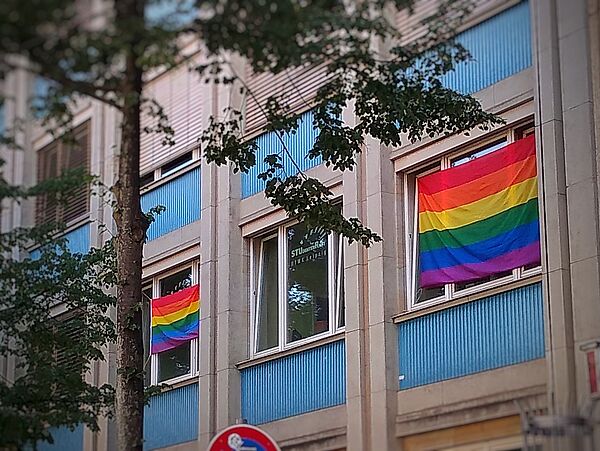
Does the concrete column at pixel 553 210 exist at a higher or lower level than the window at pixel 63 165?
lower

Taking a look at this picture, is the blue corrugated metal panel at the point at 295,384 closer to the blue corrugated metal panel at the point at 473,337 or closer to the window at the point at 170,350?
the blue corrugated metal panel at the point at 473,337

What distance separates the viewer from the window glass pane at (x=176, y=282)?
80.8 ft

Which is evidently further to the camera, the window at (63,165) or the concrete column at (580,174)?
the window at (63,165)

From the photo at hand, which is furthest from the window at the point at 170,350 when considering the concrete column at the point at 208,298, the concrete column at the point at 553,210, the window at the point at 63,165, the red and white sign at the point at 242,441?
the red and white sign at the point at 242,441

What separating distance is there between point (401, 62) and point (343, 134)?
44.3 inches

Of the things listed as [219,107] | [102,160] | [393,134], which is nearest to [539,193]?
[393,134]

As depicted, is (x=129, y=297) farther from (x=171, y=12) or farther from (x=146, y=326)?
(x=146, y=326)

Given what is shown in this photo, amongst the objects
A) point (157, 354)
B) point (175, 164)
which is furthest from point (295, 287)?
point (175, 164)

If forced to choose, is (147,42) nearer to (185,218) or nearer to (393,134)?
(393,134)

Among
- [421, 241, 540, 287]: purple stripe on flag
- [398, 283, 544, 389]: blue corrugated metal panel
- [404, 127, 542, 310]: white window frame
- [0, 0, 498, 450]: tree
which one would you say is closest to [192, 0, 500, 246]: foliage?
[0, 0, 498, 450]: tree

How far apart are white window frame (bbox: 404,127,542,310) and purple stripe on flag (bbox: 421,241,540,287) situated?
0.33 feet

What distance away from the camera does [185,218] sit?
970 inches

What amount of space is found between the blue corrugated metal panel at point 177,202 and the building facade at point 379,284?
41 mm

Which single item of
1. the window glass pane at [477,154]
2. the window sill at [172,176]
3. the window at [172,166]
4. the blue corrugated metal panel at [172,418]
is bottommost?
the blue corrugated metal panel at [172,418]
